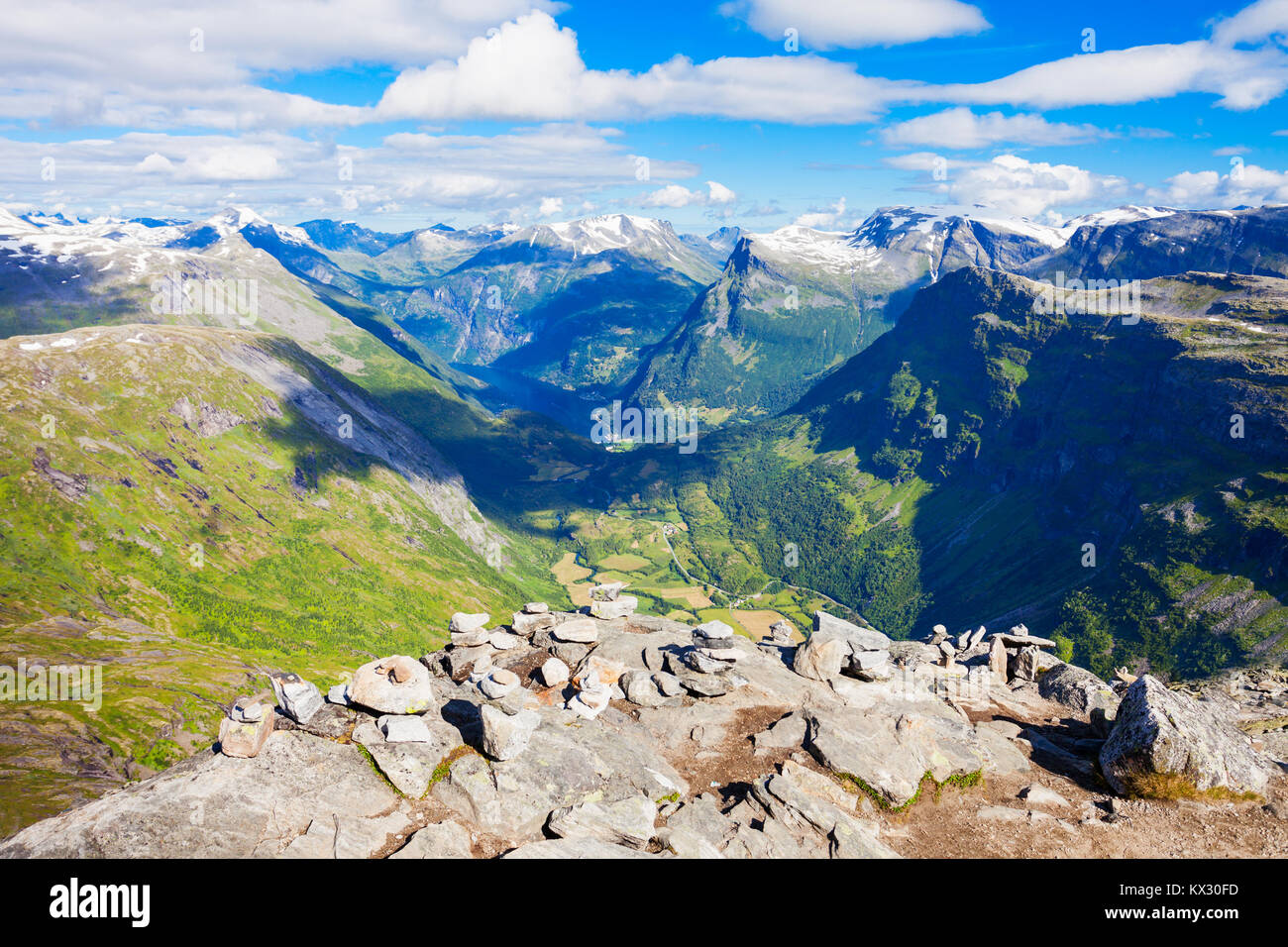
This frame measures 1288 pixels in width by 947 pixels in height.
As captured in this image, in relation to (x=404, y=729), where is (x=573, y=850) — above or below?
below

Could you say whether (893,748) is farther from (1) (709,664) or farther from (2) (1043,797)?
(1) (709,664)

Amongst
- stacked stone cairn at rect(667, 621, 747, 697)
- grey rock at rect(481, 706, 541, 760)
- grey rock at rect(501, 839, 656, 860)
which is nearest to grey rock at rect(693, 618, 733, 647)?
stacked stone cairn at rect(667, 621, 747, 697)

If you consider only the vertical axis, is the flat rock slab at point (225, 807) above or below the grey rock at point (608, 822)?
above

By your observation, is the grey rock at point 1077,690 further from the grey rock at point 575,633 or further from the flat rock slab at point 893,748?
the grey rock at point 575,633

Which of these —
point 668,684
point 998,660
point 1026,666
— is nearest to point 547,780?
point 668,684

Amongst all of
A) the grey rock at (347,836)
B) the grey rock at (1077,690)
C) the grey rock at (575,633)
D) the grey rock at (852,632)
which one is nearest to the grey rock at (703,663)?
the grey rock at (575,633)
